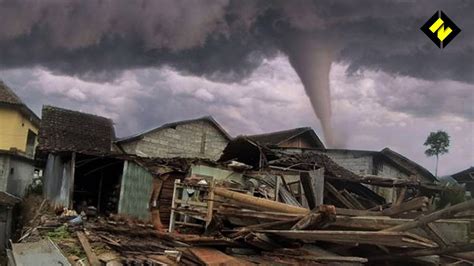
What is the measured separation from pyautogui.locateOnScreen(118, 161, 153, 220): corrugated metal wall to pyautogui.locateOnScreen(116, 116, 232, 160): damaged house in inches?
270

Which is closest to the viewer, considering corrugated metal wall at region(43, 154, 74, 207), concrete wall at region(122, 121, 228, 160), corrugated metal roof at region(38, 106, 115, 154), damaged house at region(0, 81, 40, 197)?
corrugated metal wall at region(43, 154, 74, 207)

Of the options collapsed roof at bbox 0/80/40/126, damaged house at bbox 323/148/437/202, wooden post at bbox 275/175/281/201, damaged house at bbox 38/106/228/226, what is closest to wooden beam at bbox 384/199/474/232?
wooden post at bbox 275/175/281/201

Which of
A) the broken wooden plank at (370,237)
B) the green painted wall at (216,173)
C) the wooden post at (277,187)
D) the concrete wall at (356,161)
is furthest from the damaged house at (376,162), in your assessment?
the broken wooden plank at (370,237)

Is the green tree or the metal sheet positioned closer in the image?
the metal sheet

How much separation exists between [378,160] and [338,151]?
90.5 inches

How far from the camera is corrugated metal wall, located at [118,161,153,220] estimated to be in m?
16.2

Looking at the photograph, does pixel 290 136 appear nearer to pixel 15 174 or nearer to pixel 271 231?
pixel 15 174

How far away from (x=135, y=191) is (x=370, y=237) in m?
11.8

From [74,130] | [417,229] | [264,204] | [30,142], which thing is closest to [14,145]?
[30,142]

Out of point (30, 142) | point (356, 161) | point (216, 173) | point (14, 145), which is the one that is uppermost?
point (356, 161)

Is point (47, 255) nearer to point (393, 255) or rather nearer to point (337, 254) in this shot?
point (337, 254)

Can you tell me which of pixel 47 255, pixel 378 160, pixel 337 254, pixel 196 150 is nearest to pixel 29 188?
pixel 196 150

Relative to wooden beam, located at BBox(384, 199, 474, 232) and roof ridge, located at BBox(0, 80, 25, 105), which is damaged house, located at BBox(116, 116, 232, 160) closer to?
roof ridge, located at BBox(0, 80, 25, 105)

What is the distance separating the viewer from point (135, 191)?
16453 mm
